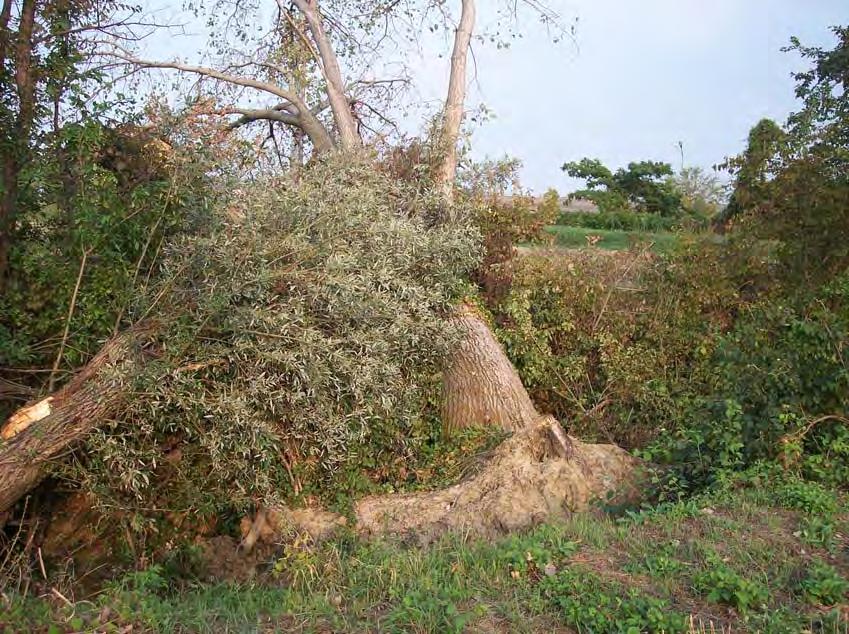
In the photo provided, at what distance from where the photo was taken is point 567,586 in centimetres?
419

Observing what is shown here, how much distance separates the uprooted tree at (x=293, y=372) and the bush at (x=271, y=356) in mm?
17

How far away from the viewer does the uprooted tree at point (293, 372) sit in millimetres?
5945

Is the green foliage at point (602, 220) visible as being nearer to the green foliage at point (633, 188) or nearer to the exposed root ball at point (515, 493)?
the green foliage at point (633, 188)

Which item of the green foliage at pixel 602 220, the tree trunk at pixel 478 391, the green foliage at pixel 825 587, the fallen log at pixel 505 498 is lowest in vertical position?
the fallen log at pixel 505 498

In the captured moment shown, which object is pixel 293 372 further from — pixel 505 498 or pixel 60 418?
pixel 505 498

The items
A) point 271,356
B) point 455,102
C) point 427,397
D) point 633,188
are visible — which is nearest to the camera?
point 271,356

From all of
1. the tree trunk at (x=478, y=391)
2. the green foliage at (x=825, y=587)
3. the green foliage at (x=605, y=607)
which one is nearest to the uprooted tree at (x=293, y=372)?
the tree trunk at (x=478, y=391)

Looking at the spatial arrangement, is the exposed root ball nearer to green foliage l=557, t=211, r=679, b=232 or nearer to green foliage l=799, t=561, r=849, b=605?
green foliage l=799, t=561, r=849, b=605

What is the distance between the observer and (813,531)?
15.5 ft

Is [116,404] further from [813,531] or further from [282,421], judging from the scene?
[813,531]

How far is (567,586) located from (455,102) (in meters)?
7.82

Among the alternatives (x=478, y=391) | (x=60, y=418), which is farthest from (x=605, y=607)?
(x=478, y=391)

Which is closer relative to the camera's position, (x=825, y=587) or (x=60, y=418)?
(x=825, y=587)

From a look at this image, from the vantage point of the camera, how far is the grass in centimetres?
396
